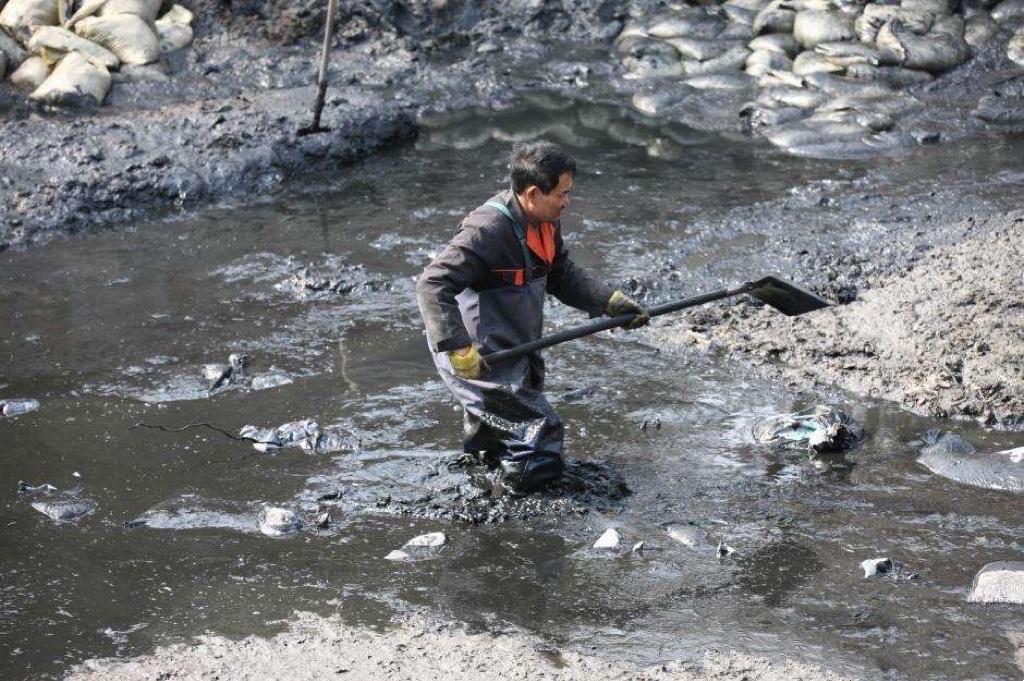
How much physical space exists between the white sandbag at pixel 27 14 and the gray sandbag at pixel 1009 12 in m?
8.88

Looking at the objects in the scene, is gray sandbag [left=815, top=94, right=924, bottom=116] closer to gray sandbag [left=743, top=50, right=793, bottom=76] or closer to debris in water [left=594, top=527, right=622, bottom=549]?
gray sandbag [left=743, top=50, right=793, bottom=76]

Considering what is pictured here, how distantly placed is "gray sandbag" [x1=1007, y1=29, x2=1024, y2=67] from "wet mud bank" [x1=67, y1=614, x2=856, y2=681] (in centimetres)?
924

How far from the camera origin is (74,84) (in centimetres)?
952

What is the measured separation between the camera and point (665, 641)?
3328 mm

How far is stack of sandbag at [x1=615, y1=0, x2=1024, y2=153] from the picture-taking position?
31.2 ft

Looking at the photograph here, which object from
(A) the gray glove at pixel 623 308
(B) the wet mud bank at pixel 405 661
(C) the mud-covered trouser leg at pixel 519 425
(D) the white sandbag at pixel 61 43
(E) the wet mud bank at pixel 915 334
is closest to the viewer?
(B) the wet mud bank at pixel 405 661

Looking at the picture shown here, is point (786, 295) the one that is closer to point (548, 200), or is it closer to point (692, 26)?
point (548, 200)

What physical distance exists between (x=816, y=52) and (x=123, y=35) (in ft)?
20.6

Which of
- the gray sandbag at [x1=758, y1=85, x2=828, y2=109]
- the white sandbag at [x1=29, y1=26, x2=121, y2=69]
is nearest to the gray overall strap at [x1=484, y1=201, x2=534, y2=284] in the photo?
the gray sandbag at [x1=758, y1=85, x2=828, y2=109]

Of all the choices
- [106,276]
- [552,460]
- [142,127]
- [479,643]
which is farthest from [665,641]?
[142,127]

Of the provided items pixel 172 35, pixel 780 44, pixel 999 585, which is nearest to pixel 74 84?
pixel 172 35

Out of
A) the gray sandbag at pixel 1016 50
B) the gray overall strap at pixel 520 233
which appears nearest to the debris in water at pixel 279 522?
the gray overall strap at pixel 520 233

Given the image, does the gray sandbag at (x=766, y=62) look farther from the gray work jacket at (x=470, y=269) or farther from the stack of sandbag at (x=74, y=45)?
the gray work jacket at (x=470, y=269)

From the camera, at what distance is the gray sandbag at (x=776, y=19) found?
11.1 m
